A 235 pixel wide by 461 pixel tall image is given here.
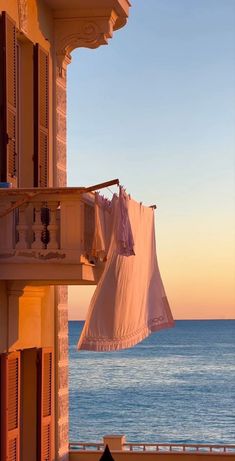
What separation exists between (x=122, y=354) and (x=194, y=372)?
57.6ft

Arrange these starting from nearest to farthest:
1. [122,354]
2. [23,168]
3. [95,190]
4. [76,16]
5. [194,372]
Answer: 1. [95,190]
2. [23,168]
3. [76,16]
4. [194,372]
5. [122,354]

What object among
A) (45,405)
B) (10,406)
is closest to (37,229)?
(10,406)

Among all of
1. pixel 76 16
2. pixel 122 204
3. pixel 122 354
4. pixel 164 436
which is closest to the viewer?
pixel 122 204

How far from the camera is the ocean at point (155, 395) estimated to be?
67500 millimetres

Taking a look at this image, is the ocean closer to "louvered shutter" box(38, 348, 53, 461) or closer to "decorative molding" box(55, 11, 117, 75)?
"louvered shutter" box(38, 348, 53, 461)

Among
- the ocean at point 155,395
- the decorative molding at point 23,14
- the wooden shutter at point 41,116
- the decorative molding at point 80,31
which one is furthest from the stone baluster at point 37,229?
the ocean at point 155,395

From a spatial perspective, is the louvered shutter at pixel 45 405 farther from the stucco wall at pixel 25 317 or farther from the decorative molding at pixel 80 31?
the decorative molding at pixel 80 31

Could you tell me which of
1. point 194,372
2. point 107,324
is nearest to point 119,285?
point 107,324

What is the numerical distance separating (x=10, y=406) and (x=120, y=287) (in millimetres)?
1755

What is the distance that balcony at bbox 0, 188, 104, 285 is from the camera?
10023 millimetres

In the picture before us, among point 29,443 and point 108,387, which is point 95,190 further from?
point 108,387

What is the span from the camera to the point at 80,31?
13.1 m

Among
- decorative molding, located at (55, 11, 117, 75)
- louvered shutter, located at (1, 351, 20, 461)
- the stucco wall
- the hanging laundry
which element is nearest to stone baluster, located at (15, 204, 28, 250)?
the hanging laundry

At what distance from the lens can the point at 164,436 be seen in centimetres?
6569
